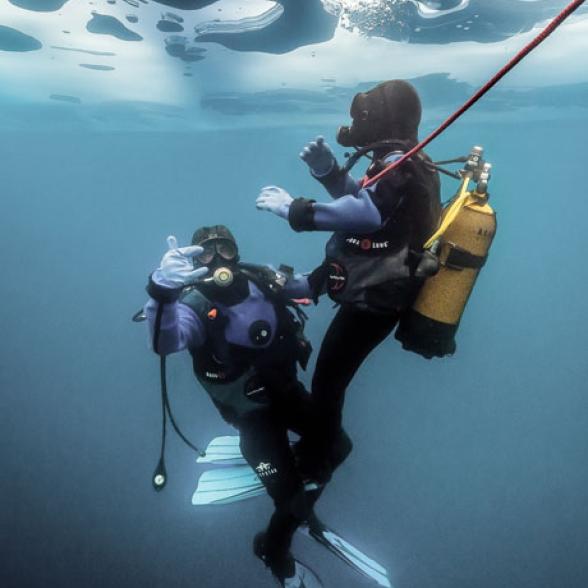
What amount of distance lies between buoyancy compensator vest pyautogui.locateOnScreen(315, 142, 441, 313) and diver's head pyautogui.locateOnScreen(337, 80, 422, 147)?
19cm

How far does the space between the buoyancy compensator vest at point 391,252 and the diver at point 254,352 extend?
89 cm

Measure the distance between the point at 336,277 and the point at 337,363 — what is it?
30.9 inches

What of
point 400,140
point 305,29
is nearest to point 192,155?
point 305,29

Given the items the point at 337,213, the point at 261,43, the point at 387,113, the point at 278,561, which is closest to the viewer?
the point at 337,213

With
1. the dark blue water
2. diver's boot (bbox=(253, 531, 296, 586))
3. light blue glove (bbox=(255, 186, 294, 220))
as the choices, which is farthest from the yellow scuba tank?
the dark blue water

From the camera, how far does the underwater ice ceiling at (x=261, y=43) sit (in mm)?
10336

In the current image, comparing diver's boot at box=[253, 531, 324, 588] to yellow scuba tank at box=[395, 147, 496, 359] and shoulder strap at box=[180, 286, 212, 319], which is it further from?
yellow scuba tank at box=[395, 147, 496, 359]

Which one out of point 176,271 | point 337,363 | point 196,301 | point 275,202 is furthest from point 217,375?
point 275,202

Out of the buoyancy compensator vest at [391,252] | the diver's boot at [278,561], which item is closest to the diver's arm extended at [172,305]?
the buoyancy compensator vest at [391,252]

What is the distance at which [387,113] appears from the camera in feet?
9.94

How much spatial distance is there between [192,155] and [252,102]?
2055cm

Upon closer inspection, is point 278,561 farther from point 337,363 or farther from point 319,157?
point 319,157

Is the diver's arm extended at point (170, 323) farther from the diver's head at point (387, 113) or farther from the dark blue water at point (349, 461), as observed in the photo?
the dark blue water at point (349, 461)

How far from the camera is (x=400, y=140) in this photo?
3018 millimetres
